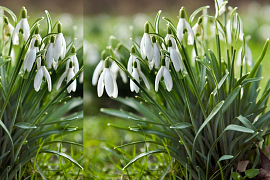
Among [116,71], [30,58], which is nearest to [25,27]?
[30,58]

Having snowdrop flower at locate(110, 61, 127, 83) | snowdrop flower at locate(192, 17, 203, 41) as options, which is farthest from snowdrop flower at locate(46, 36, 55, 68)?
snowdrop flower at locate(192, 17, 203, 41)

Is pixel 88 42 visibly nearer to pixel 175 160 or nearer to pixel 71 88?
pixel 71 88

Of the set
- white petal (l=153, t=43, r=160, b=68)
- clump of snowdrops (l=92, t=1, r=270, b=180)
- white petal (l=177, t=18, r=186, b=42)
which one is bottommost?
clump of snowdrops (l=92, t=1, r=270, b=180)

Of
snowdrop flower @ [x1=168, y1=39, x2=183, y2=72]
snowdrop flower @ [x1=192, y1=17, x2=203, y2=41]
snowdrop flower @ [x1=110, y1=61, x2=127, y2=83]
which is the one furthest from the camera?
snowdrop flower @ [x1=110, y1=61, x2=127, y2=83]

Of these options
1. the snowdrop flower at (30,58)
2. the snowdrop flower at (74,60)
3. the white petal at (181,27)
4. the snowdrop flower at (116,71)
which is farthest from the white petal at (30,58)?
the white petal at (181,27)

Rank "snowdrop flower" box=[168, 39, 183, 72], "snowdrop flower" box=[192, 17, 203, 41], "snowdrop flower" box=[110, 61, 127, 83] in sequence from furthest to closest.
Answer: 1. "snowdrop flower" box=[110, 61, 127, 83]
2. "snowdrop flower" box=[192, 17, 203, 41]
3. "snowdrop flower" box=[168, 39, 183, 72]

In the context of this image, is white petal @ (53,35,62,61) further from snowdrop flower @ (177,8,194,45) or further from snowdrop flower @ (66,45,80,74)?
snowdrop flower @ (177,8,194,45)

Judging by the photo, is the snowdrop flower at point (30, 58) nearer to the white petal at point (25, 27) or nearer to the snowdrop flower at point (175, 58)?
the white petal at point (25, 27)

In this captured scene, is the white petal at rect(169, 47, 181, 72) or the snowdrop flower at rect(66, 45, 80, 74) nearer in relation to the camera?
the white petal at rect(169, 47, 181, 72)

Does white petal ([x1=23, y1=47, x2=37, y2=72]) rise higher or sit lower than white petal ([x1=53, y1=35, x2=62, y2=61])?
lower
